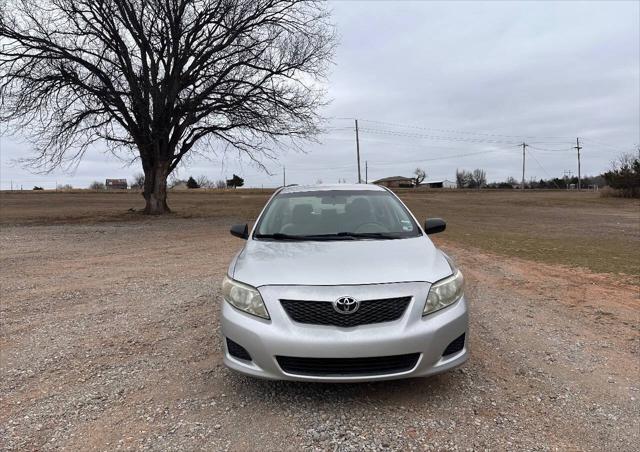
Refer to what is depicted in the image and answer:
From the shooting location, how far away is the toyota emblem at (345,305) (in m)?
3.05

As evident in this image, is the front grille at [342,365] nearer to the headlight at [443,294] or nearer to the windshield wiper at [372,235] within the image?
the headlight at [443,294]

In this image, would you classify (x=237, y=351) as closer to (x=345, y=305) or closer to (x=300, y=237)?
(x=345, y=305)

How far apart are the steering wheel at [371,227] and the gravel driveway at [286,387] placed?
138cm

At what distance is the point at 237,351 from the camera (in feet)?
10.7

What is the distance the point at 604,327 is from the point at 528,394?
2.23m

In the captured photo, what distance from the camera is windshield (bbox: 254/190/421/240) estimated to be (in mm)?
4395

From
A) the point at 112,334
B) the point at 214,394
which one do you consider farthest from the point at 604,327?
the point at 112,334

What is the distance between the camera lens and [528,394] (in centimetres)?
343

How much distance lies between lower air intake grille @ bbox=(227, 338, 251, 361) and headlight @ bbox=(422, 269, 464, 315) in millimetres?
1240

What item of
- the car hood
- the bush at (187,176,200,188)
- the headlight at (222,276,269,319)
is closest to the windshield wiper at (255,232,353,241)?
the car hood

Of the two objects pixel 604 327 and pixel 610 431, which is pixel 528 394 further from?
pixel 604 327

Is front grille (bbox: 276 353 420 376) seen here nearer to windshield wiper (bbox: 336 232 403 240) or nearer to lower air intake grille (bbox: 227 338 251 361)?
lower air intake grille (bbox: 227 338 251 361)

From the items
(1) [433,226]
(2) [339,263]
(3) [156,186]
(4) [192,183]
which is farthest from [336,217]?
(4) [192,183]

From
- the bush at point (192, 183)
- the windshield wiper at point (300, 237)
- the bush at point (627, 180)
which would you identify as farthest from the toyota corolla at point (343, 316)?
the bush at point (192, 183)
